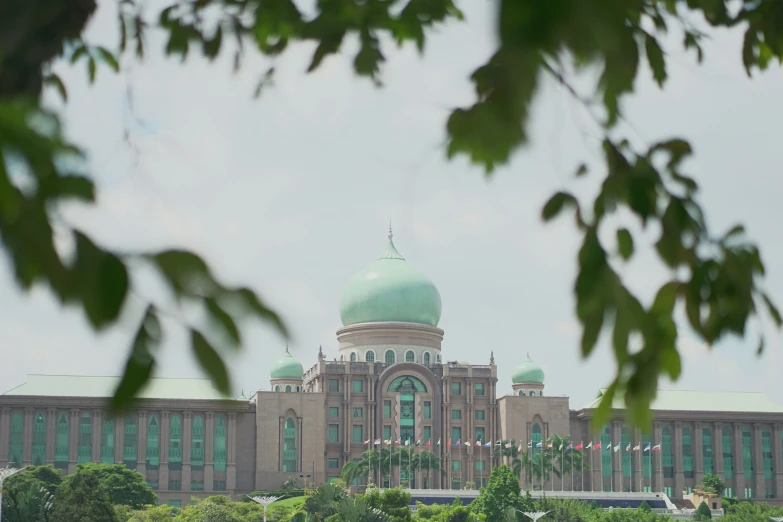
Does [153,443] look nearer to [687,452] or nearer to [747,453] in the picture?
[687,452]

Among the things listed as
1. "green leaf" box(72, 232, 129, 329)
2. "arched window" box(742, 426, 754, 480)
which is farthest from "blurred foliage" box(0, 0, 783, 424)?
"arched window" box(742, 426, 754, 480)

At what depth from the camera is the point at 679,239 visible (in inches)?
170

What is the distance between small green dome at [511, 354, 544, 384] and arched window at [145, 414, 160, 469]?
31.5 metres

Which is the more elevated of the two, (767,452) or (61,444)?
(61,444)

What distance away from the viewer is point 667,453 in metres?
94.9

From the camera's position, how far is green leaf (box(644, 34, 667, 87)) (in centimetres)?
487

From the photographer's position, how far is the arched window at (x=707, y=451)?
9512cm

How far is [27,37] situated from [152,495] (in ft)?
247

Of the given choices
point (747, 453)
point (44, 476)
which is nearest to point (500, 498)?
point (44, 476)

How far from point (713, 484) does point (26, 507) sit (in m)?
56.6

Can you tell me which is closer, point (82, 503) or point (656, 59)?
point (656, 59)

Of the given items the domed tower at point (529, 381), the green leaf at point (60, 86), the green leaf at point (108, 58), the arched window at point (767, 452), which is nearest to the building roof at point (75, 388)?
the domed tower at point (529, 381)

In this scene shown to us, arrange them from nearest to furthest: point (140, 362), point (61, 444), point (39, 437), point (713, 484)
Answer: point (140, 362), point (713, 484), point (61, 444), point (39, 437)

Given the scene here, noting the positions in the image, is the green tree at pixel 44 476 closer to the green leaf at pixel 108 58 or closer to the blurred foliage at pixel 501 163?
the green leaf at pixel 108 58
